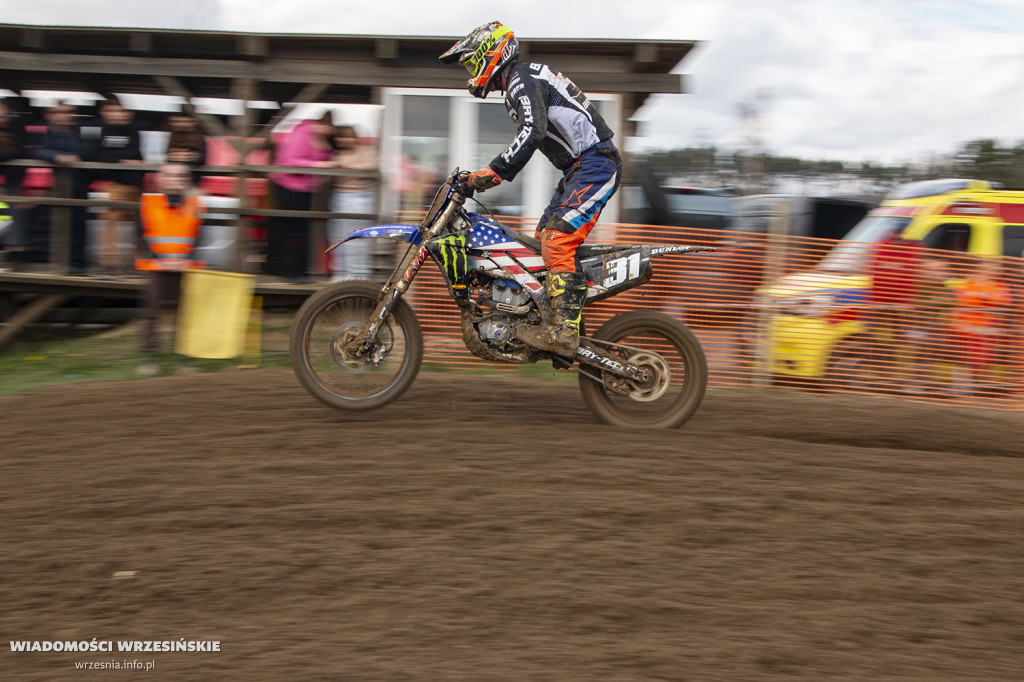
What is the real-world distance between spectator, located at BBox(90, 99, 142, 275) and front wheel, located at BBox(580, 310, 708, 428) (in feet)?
21.4

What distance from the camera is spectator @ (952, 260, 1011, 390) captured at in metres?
8.04

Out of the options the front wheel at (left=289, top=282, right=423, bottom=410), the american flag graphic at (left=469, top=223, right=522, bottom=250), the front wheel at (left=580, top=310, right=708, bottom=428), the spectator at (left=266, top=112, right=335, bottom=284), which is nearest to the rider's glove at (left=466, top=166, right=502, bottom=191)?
the american flag graphic at (left=469, top=223, right=522, bottom=250)

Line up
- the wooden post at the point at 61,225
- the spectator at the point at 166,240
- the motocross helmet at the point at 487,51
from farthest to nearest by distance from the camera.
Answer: the wooden post at the point at 61,225 < the spectator at the point at 166,240 < the motocross helmet at the point at 487,51

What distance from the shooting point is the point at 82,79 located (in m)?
11.3

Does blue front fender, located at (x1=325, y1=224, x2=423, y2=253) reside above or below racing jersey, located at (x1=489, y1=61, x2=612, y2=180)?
below

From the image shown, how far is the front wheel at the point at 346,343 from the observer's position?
5.43 m

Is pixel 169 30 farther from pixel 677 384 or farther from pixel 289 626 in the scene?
pixel 289 626

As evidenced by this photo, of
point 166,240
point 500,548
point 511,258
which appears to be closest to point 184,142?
point 166,240

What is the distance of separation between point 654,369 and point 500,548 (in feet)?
7.55

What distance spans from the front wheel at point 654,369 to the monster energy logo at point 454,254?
97 cm

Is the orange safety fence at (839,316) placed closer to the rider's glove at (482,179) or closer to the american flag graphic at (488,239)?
the american flag graphic at (488,239)

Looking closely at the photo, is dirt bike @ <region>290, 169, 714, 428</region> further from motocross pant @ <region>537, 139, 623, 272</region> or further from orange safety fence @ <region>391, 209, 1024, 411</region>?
orange safety fence @ <region>391, 209, 1024, 411</region>

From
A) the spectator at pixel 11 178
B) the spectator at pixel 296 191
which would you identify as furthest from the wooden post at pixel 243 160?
the spectator at pixel 11 178

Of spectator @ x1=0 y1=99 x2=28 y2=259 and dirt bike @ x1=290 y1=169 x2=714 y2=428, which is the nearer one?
dirt bike @ x1=290 y1=169 x2=714 y2=428
